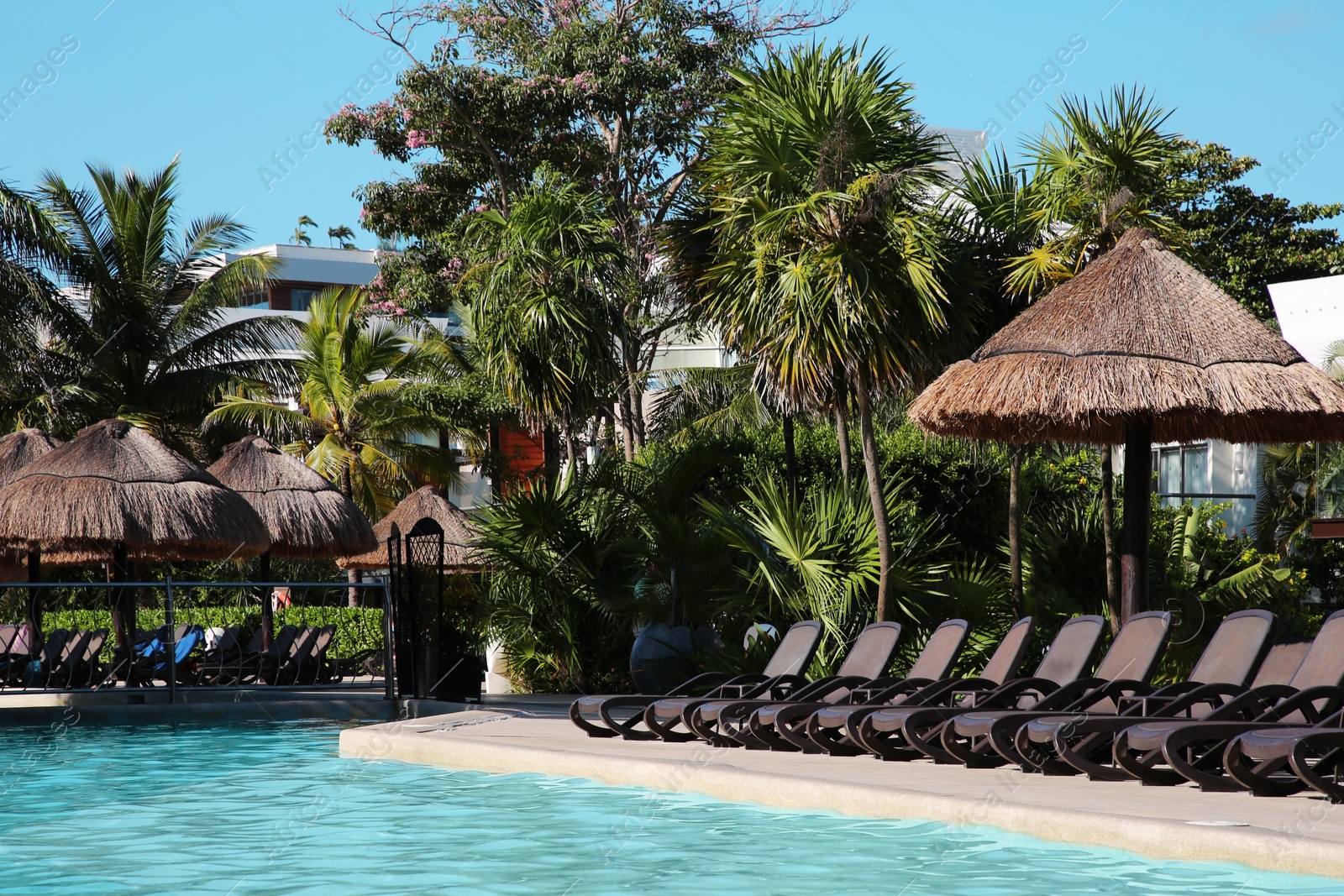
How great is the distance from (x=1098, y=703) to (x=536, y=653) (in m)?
8.42

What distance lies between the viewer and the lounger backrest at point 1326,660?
7875 mm

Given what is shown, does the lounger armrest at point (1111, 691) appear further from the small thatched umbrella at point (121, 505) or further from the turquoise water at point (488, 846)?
the small thatched umbrella at point (121, 505)

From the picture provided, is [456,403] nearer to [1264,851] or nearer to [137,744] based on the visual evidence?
[137,744]

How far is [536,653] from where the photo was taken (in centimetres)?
1623

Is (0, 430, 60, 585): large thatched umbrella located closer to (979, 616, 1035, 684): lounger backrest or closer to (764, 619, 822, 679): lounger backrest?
(764, 619, 822, 679): lounger backrest

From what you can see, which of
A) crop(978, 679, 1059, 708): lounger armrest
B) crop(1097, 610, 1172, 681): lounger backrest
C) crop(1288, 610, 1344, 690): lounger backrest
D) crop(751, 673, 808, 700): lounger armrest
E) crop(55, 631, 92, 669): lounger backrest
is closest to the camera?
crop(1288, 610, 1344, 690): lounger backrest

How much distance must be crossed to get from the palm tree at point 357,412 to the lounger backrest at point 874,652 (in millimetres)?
20666

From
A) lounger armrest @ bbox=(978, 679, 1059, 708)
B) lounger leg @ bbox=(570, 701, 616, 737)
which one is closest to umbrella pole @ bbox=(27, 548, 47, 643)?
lounger leg @ bbox=(570, 701, 616, 737)

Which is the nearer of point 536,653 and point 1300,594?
point 536,653

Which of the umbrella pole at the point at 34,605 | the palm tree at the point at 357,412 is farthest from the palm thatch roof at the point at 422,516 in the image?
the palm tree at the point at 357,412

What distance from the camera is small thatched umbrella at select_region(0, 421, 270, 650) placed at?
1570 centimetres

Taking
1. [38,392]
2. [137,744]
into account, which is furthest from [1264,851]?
[38,392]

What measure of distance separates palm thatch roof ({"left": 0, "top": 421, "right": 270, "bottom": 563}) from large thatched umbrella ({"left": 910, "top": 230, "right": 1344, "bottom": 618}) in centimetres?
926

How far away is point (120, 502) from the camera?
52.3 feet
